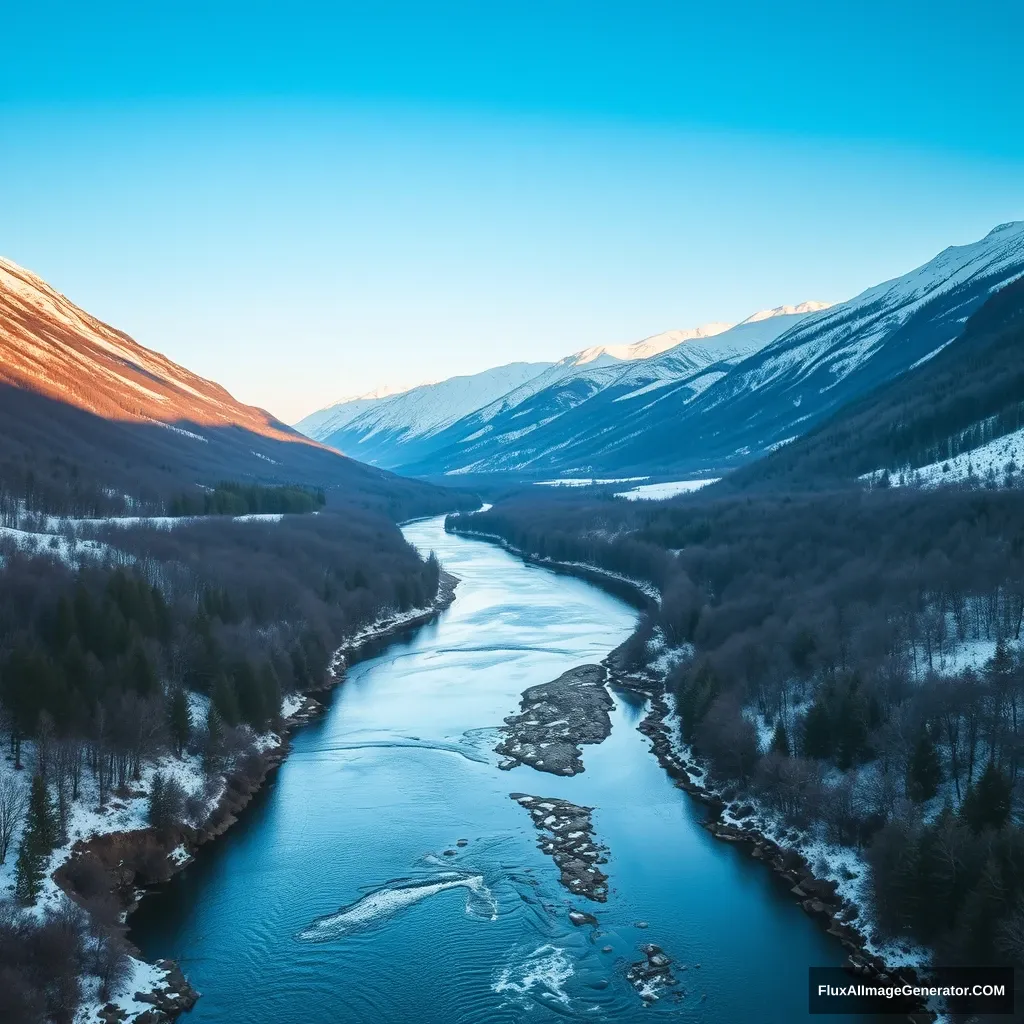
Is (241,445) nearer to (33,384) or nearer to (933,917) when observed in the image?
(33,384)

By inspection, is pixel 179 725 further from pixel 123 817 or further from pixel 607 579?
pixel 607 579

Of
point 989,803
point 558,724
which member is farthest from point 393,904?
point 558,724

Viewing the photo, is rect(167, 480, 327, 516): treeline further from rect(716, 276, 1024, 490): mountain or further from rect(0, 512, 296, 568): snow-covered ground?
rect(716, 276, 1024, 490): mountain

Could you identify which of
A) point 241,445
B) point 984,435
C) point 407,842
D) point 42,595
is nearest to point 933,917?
point 407,842

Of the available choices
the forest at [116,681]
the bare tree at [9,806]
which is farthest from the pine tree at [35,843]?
the bare tree at [9,806]

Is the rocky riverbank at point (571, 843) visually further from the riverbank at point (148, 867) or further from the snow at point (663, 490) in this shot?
the snow at point (663, 490)

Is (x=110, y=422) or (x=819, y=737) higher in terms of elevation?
(x=110, y=422)
